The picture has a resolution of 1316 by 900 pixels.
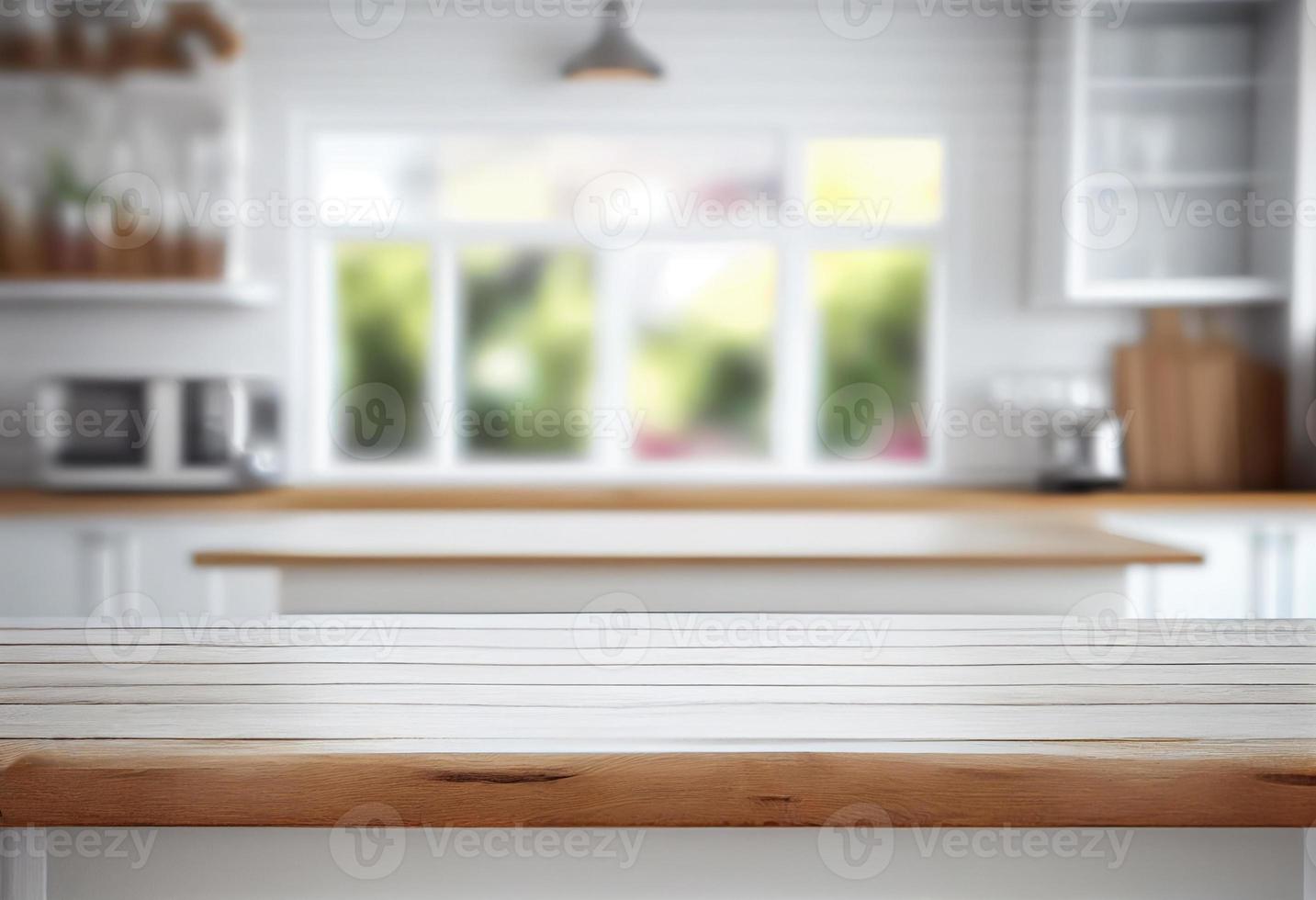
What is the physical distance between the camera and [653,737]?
1.54ft

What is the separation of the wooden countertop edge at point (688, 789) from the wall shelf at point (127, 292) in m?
0.63

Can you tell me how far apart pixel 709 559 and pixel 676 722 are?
0.42 metres

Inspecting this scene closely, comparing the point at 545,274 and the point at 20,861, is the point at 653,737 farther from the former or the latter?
the point at 545,274

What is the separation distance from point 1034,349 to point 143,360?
949 mm

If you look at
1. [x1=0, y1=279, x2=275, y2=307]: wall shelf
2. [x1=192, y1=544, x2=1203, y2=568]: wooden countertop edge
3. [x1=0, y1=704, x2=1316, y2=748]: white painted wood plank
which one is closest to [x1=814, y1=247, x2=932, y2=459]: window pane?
[x1=192, y1=544, x2=1203, y2=568]: wooden countertop edge

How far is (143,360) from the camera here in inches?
38.3

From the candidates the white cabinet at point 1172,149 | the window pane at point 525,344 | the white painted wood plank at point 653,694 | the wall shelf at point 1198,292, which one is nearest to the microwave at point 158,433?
the window pane at point 525,344

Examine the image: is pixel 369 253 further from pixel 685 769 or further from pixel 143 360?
pixel 685 769

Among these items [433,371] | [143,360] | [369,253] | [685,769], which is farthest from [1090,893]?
[143,360]

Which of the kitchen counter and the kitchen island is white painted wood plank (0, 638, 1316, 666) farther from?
the kitchen counter

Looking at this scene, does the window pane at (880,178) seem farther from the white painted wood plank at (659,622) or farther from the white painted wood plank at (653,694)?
the white painted wood plank at (653,694)

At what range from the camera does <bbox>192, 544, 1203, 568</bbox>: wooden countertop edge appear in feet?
2.88

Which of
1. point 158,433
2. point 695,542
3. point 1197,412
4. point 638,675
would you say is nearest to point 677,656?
point 638,675

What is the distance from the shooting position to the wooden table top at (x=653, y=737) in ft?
1.43
